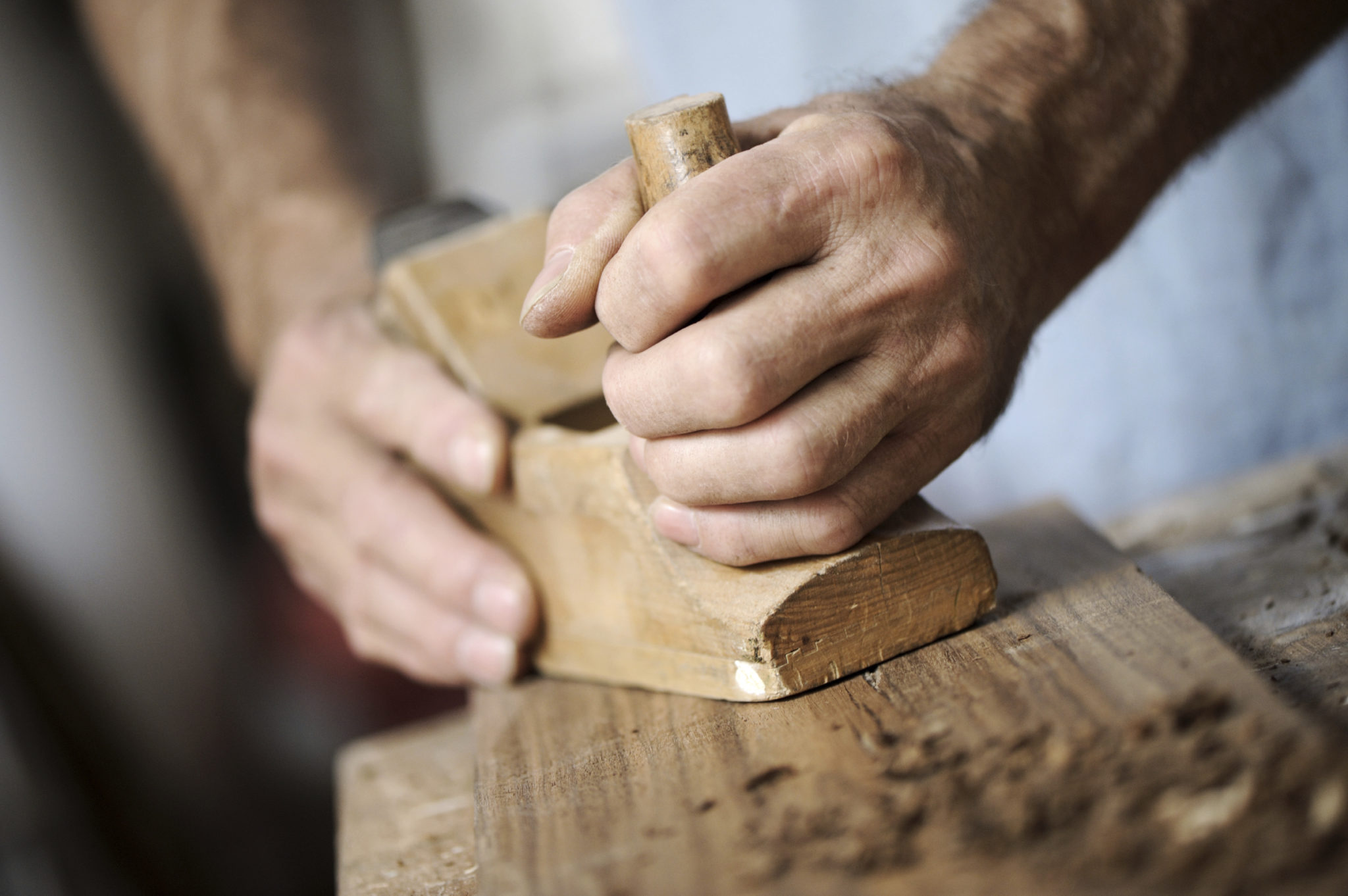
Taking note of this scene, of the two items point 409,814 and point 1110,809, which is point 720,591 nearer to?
point 1110,809

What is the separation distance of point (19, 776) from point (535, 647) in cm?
145

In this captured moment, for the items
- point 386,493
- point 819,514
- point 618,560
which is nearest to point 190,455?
point 386,493

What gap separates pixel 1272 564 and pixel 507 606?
788 millimetres

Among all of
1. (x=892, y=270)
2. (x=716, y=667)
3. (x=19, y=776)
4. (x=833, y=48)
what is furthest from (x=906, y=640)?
(x=19, y=776)

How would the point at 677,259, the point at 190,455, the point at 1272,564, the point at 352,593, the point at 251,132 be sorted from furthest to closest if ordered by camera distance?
the point at 190,455 → the point at 251,132 → the point at 352,593 → the point at 1272,564 → the point at 677,259

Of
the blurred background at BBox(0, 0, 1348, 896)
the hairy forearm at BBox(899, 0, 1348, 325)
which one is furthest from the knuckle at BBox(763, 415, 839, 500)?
the blurred background at BBox(0, 0, 1348, 896)

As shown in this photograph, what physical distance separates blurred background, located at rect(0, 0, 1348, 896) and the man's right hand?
94 centimetres

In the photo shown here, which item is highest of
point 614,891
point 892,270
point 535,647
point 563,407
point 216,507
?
point 892,270

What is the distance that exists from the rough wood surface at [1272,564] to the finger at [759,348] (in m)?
0.41

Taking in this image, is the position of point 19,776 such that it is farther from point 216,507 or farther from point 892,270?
point 892,270

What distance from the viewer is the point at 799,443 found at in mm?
726

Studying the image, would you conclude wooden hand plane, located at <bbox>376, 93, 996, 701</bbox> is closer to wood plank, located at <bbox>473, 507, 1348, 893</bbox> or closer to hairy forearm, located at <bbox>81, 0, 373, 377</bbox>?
wood plank, located at <bbox>473, 507, 1348, 893</bbox>

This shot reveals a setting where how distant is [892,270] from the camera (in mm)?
729

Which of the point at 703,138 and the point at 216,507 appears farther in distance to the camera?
the point at 216,507
